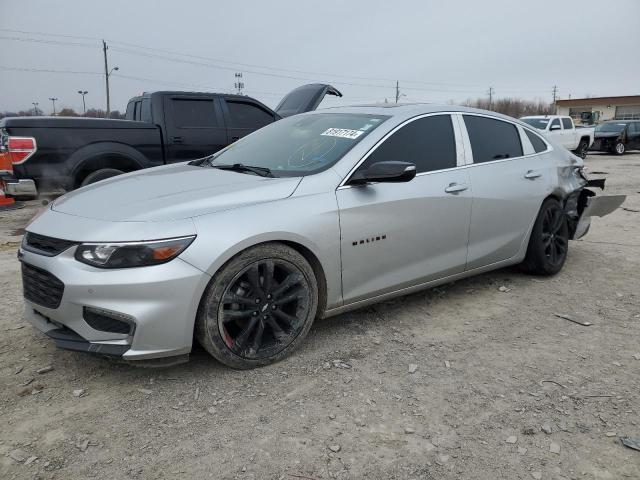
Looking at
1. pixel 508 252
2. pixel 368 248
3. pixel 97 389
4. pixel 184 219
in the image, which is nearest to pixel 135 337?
pixel 97 389

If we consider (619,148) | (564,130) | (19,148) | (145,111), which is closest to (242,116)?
(145,111)

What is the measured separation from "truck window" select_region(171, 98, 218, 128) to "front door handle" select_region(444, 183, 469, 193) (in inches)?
187

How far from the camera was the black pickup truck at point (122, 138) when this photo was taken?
5941 millimetres

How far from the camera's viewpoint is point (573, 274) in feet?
16.0

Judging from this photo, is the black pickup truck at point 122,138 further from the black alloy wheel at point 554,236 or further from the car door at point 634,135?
the car door at point 634,135

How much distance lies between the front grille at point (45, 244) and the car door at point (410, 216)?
60.8 inches

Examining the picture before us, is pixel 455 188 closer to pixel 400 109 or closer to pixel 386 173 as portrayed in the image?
pixel 400 109

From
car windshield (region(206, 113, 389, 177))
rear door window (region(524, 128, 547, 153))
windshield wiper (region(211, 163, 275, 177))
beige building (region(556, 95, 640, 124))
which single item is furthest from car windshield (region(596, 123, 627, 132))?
beige building (region(556, 95, 640, 124))

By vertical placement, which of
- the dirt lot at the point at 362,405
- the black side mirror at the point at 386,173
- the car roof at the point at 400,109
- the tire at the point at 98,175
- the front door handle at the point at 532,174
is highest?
the car roof at the point at 400,109

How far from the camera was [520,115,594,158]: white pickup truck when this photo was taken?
62.6 ft

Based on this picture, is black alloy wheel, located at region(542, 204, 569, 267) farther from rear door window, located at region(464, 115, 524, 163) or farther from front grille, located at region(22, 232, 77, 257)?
front grille, located at region(22, 232, 77, 257)

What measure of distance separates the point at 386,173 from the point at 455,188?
0.86 metres

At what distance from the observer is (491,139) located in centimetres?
425

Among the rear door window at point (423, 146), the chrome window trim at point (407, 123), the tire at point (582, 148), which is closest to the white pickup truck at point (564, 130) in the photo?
the tire at point (582, 148)
